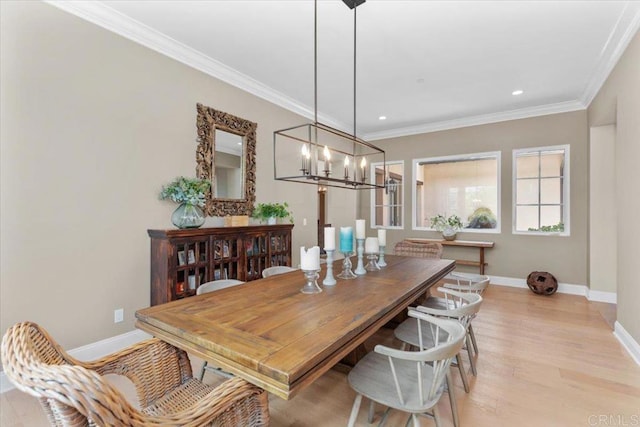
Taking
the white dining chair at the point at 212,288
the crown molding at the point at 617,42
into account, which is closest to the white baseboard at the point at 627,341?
the crown molding at the point at 617,42

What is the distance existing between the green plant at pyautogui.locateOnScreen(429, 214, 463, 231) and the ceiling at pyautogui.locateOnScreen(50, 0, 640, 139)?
208 cm

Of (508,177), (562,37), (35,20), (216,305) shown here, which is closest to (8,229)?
(35,20)

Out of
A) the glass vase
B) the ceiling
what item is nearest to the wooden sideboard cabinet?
the glass vase

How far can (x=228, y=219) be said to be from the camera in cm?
344

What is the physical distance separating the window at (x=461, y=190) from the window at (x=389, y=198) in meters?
0.32

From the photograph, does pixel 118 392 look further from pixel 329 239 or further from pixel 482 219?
pixel 482 219

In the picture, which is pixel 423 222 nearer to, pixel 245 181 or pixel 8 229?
pixel 245 181

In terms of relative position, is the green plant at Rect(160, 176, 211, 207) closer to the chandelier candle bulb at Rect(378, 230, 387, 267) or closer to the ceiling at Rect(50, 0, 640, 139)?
the ceiling at Rect(50, 0, 640, 139)

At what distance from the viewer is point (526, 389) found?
2.19 m

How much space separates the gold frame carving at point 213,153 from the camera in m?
3.39

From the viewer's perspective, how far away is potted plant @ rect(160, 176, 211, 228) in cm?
296

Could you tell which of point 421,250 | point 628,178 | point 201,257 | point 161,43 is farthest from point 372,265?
point 161,43

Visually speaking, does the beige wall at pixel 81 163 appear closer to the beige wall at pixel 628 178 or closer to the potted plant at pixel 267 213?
the potted plant at pixel 267 213

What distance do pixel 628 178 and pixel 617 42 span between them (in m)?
1.33
